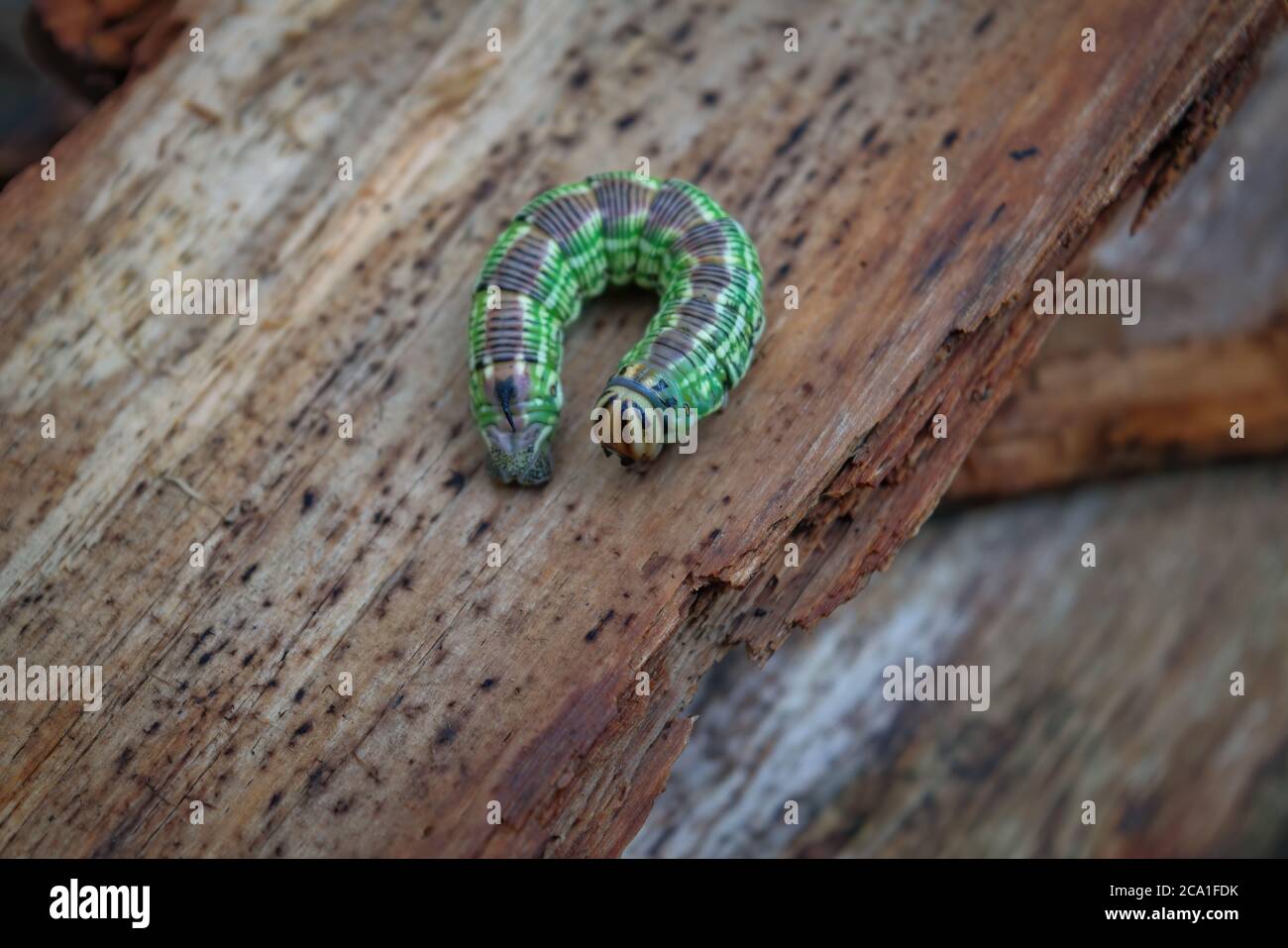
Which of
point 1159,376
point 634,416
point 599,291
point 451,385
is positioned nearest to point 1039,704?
point 1159,376

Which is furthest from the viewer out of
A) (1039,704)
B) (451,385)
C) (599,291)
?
(1039,704)

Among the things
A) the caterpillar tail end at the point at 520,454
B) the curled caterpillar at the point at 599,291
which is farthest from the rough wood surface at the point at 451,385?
the curled caterpillar at the point at 599,291

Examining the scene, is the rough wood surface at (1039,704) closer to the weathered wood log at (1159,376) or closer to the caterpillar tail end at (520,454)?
the weathered wood log at (1159,376)

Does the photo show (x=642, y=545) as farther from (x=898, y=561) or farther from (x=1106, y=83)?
(x=1106, y=83)

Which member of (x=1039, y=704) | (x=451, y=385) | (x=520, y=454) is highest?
(x=451, y=385)

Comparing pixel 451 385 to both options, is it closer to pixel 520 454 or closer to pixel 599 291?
pixel 520 454
